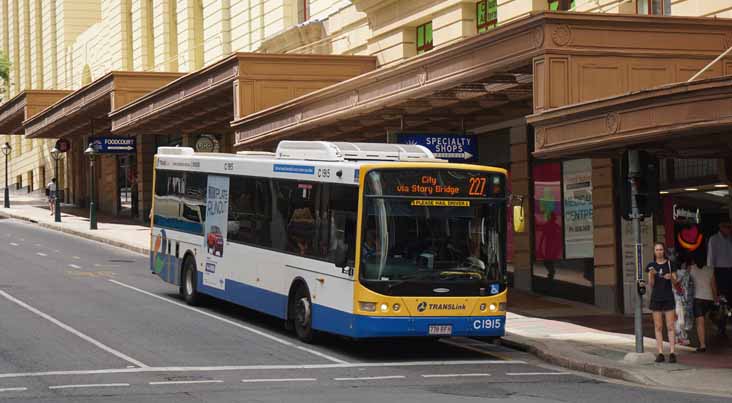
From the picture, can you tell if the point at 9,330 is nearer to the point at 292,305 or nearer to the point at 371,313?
the point at 292,305

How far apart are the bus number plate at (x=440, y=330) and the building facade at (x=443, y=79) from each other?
4087mm

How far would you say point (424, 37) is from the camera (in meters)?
32.3

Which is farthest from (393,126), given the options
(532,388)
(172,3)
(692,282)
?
(172,3)

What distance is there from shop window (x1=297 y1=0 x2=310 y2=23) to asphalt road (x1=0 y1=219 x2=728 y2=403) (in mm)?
16431

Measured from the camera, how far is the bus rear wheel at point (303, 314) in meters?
19.6

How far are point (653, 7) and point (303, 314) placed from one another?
9458 millimetres

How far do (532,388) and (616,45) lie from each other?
732 centimetres

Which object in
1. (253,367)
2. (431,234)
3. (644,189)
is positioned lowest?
(253,367)

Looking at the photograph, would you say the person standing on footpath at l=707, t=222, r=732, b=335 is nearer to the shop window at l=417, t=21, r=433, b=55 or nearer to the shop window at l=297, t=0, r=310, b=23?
the shop window at l=417, t=21, r=433, b=55

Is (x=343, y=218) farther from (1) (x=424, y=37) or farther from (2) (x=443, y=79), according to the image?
(1) (x=424, y=37)

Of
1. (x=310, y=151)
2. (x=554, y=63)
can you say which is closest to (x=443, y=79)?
(x=554, y=63)

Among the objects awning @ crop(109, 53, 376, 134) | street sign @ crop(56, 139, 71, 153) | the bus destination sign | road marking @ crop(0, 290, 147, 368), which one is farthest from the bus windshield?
street sign @ crop(56, 139, 71, 153)

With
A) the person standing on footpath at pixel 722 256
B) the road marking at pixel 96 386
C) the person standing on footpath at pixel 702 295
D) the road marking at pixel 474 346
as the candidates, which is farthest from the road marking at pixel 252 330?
the person standing on footpath at pixel 722 256

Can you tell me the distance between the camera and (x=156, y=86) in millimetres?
47094
